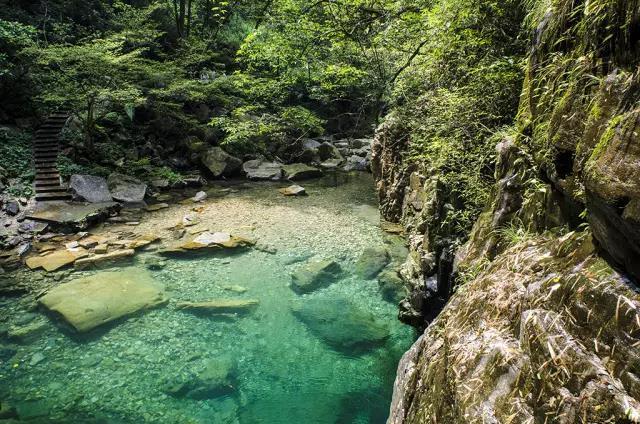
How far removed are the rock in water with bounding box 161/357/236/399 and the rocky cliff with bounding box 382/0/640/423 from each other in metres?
2.64

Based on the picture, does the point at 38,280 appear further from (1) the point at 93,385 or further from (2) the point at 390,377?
(2) the point at 390,377

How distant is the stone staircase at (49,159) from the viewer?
10.9 metres

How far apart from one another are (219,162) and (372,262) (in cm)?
1007

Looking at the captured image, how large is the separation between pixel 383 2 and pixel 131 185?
9.79 m

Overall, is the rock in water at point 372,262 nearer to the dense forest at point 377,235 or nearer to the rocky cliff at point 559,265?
the dense forest at point 377,235

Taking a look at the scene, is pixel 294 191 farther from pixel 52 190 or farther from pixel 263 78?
pixel 52 190

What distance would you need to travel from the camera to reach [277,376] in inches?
194

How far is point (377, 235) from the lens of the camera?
922cm

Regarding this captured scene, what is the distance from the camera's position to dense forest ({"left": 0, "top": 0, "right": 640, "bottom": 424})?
1732mm

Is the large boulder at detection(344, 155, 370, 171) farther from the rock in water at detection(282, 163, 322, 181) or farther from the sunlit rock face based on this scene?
the sunlit rock face

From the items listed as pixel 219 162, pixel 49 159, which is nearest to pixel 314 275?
pixel 219 162

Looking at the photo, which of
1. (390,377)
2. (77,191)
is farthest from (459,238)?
(77,191)

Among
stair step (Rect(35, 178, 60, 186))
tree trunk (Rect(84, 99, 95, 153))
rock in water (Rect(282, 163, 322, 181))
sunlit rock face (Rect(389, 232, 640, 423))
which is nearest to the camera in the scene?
sunlit rock face (Rect(389, 232, 640, 423))

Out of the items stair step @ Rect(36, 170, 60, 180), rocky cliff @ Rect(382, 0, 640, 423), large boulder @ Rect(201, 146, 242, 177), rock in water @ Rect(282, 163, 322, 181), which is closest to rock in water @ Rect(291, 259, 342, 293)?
rocky cliff @ Rect(382, 0, 640, 423)
